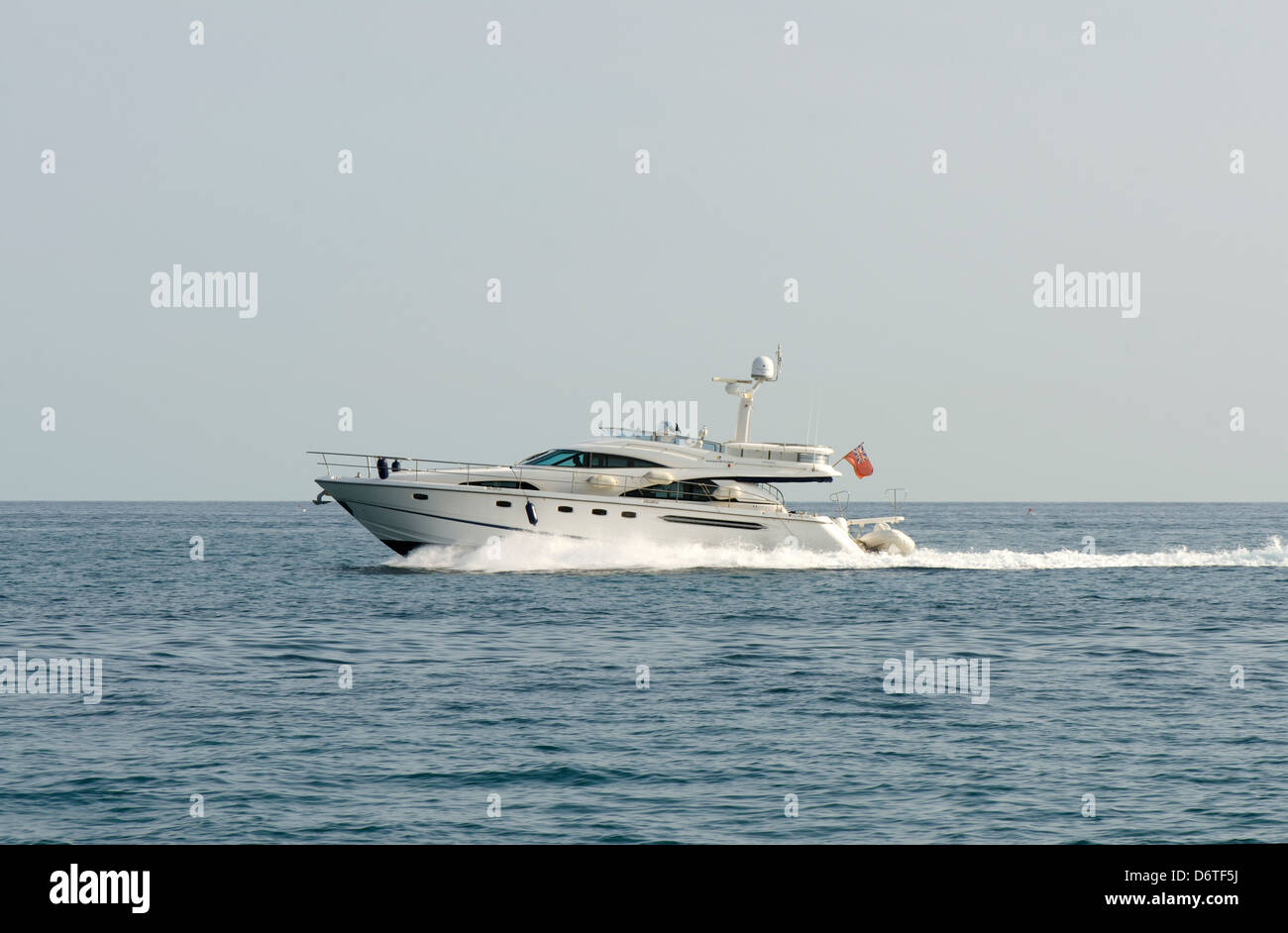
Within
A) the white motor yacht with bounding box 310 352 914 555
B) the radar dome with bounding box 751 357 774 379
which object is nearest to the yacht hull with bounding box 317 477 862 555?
the white motor yacht with bounding box 310 352 914 555

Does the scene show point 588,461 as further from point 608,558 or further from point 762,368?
point 762,368

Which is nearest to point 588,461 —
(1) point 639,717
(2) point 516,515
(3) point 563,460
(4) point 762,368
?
(3) point 563,460

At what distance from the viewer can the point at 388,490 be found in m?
34.8

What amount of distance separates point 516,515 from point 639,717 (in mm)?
18927

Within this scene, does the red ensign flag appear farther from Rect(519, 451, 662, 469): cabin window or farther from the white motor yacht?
Rect(519, 451, 662, 469): cabin window

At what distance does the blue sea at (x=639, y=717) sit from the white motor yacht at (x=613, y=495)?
2.28 meters

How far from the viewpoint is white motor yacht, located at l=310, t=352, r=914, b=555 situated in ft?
114

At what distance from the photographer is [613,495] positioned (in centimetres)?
3550

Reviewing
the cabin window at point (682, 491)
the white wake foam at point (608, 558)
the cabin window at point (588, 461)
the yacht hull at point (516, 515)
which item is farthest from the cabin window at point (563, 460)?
the white wake foam at point (608, 558)

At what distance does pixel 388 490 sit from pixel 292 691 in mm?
17358

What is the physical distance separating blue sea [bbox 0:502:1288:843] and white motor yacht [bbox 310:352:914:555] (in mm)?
2282
